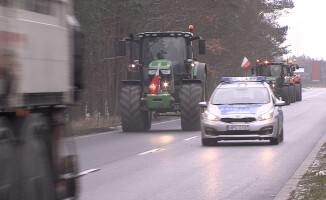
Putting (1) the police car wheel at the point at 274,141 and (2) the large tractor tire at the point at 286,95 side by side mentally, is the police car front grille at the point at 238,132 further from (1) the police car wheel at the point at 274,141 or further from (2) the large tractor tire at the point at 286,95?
(2) the large tractor tire at the point at 286,95

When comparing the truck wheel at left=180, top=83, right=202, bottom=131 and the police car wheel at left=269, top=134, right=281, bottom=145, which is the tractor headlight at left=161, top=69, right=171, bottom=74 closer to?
the truck wheel at left=180, top=83, right=202, bottom=131

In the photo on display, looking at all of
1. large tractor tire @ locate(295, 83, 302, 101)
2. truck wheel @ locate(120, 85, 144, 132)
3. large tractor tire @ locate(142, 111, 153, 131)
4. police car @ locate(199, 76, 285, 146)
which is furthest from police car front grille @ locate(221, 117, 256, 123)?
large tractor tire @ locate(295, 83, 302, 101)

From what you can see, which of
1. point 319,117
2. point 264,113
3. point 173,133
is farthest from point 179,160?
point 319,117

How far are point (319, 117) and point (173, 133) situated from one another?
1255 cm

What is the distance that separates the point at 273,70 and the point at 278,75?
524 mm

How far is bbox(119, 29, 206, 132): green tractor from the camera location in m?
29.4

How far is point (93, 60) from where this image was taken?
39.5 meters

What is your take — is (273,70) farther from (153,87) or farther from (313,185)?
(313,185)

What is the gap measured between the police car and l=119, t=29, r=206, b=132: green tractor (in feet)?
15.5

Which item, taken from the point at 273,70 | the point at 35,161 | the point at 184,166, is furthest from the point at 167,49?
the point at 273,70

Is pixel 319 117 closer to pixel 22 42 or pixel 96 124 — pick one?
pixel 96 124

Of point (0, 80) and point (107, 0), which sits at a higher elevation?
point (107, 0)

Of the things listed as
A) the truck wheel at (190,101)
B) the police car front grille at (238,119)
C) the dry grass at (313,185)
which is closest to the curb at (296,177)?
the dry grass at (313,185)

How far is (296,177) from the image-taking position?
15.5 m
